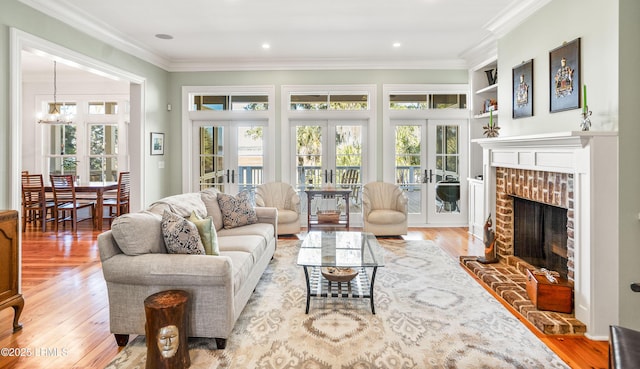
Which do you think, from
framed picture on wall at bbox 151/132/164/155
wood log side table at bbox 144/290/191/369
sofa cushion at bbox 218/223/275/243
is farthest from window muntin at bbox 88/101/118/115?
wood log side table at bbox 144/290/191/369

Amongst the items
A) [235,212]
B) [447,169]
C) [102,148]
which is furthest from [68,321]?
[102,148]

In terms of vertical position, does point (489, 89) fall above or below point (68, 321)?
above

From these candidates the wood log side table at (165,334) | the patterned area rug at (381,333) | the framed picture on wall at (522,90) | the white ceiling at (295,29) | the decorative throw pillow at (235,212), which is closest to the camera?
the wood log side table at (165,334)

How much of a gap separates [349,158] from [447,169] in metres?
1.74

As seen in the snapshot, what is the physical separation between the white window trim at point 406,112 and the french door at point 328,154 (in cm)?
42

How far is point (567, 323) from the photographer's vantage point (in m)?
2.77

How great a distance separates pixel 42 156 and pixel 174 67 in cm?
380

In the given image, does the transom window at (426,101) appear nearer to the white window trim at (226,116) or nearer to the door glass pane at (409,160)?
the door glass pane at (409,160)

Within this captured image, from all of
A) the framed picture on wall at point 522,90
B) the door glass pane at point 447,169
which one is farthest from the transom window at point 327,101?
the framed picture on wall at point 522,90

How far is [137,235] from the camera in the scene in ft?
8.30

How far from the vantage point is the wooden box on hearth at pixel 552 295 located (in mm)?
2967

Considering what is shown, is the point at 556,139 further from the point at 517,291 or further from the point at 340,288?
the point at 340,288

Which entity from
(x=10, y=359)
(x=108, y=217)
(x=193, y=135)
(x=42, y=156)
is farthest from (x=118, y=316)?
(x=42, y=156)

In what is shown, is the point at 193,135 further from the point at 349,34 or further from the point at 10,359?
the point at 10,359
